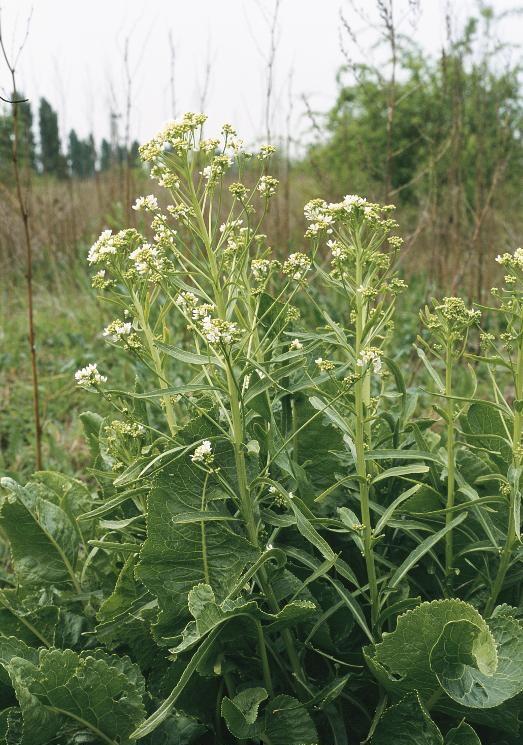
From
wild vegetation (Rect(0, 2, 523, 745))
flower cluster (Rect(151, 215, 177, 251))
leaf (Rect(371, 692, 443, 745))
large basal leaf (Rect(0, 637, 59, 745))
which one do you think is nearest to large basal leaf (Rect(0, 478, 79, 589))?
wild vegetation (Rect(0, 2, 523, 745))

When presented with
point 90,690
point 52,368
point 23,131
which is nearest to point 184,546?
point 90,690

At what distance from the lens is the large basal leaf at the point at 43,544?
5.57ft

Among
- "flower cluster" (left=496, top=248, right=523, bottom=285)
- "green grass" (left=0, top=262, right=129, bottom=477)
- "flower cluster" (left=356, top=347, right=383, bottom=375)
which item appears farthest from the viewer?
"green grass" (left=0, top=262, right=129, bottom=477)

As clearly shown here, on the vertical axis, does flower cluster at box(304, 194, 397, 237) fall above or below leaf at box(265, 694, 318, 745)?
above

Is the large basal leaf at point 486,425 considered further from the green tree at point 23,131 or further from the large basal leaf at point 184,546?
the green tree at point 23,131

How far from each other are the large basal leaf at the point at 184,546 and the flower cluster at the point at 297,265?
1.31 ft

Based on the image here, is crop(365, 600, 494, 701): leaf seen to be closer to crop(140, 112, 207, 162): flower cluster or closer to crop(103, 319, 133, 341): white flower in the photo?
crop(103, 319, 133, 341): white flower

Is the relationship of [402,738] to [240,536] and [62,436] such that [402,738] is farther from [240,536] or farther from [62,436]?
[62,436]

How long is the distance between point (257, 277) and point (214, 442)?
33cm

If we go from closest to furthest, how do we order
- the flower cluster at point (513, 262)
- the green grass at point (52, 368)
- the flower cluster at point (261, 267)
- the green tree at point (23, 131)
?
the flower cluster at point (513, 262), the flower cluster at point (261, 267), the green tree at point (23, 131), the green grass at point (52, 368)

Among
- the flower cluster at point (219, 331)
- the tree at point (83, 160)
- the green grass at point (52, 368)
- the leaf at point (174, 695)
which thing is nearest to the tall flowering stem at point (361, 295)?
the flower cluster at point (219, 331)

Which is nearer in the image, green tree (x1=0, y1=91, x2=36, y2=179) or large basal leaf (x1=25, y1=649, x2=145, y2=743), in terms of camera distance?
large basal leaf (x1=25, y1=649, x2=145, y2=743)

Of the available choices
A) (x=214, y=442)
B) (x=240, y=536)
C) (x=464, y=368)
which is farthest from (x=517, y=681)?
(x=464, y=368)

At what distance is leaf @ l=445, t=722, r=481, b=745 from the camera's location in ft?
4.02
